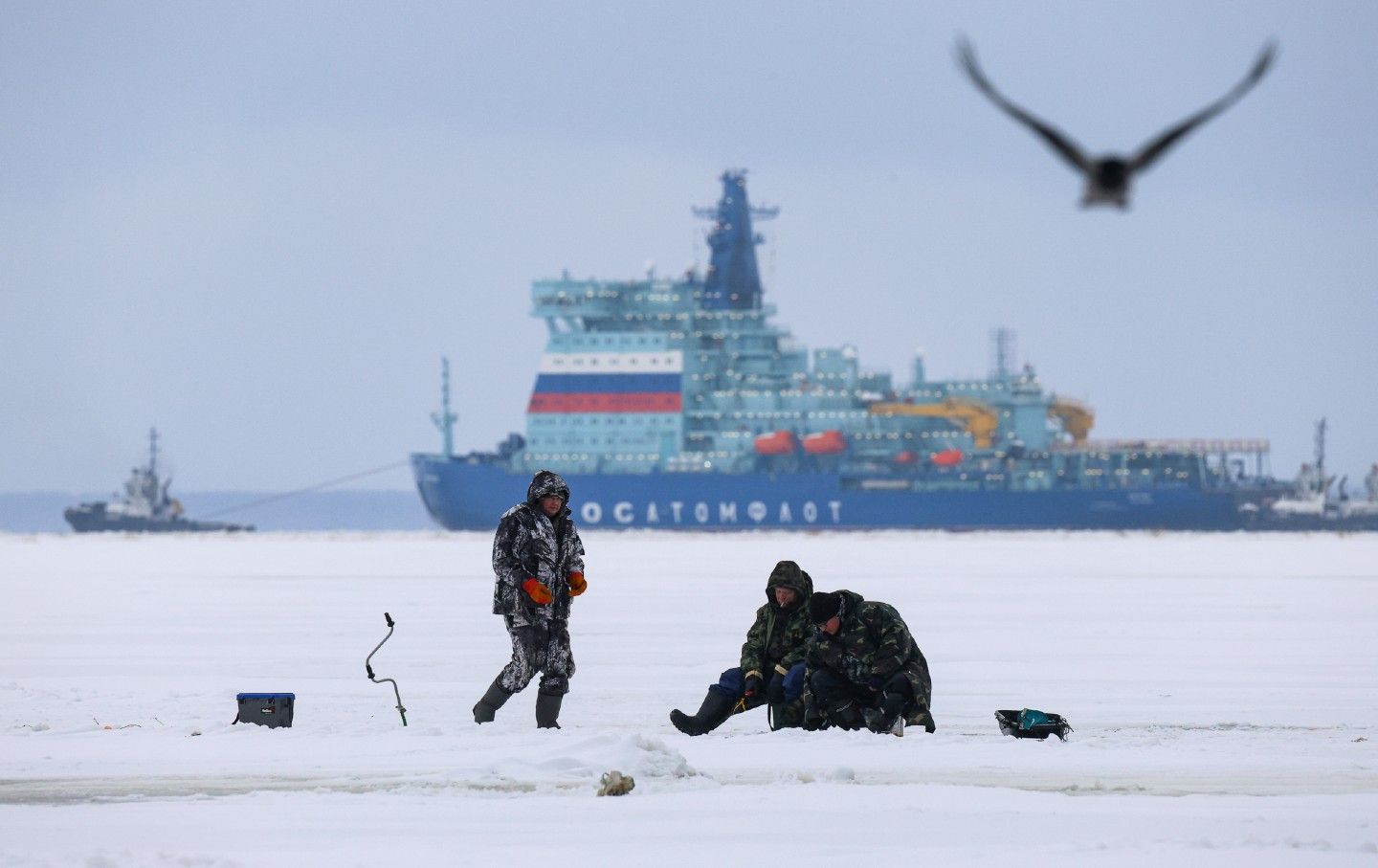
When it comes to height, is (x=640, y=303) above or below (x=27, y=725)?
above

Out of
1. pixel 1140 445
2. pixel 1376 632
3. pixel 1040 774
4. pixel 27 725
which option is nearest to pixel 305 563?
pixel 1376 632

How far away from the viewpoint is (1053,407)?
71.0m

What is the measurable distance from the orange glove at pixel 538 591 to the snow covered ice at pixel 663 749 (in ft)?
1.96

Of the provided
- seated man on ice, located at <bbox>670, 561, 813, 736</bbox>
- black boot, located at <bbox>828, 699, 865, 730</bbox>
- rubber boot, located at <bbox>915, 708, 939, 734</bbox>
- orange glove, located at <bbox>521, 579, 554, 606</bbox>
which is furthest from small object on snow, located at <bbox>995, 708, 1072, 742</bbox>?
orange glove, located at <bbox>521, 579, 554, 606</bbox>

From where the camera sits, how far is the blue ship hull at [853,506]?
211 feet

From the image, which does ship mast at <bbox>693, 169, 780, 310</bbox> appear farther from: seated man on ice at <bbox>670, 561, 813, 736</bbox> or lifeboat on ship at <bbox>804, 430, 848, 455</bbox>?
seated man on ice at <bbox>670, 561, 813, 736</bbox>

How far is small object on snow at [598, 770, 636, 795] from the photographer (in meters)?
6.70

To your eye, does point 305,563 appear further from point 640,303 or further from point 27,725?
point 640,303

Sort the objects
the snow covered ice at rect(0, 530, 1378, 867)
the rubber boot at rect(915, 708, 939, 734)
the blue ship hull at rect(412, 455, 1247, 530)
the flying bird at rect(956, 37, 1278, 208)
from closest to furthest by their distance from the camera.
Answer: the flying bird at rect(956, 37, 1278, 208), the snow covered ice at rect(0, 530, 1378, 867), the rubber boot at rect(915, 708, 939, 734), the blue ship hull at rect(412, 455, 1247, 530)

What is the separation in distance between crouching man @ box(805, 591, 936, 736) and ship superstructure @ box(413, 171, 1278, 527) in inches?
2191

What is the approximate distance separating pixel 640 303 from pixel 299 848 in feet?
208

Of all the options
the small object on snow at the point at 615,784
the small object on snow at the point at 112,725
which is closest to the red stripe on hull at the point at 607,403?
the small object on snow at the point at 112,725

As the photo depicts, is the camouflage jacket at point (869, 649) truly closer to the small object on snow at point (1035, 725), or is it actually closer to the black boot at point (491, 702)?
the small object on snow at point (1035, 725)

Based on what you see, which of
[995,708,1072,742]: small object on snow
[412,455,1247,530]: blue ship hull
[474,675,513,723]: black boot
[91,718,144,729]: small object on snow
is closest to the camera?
[995,708,1072,742]: small object on snow
